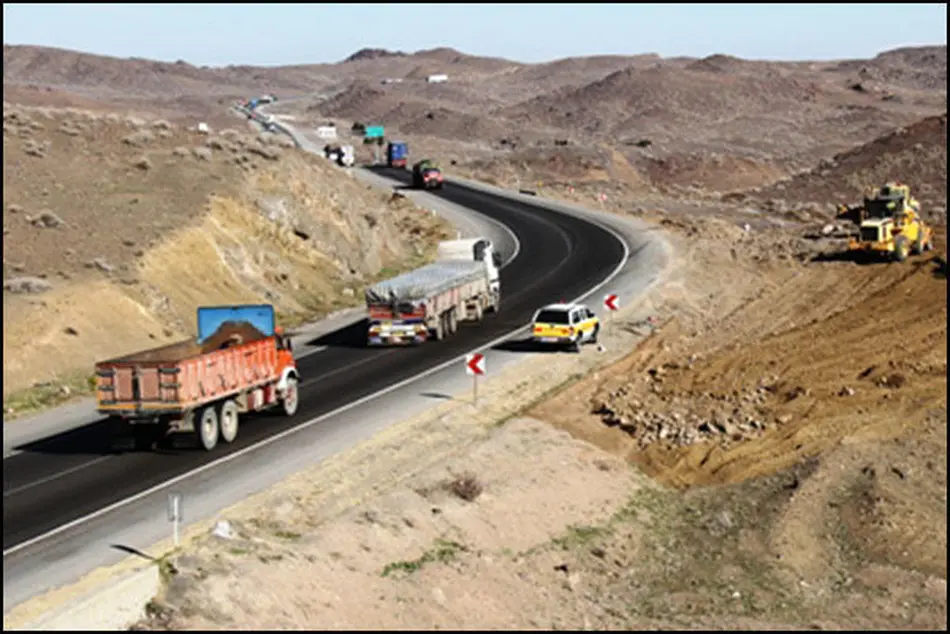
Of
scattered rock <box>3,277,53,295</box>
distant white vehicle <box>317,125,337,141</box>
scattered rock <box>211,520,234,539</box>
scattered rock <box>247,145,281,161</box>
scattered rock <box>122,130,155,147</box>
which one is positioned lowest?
distant white vehicle <box>317,125,337,141</box>

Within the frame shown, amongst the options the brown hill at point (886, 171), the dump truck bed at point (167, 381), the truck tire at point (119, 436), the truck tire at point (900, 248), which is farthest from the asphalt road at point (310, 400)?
the brown hill at point (886, 171)

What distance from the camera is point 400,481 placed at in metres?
30.5

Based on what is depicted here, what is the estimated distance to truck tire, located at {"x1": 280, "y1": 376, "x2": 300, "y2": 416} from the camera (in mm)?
36375

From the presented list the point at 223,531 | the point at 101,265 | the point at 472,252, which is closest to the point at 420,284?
the point at 472,252

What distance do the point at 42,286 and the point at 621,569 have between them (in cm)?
2704

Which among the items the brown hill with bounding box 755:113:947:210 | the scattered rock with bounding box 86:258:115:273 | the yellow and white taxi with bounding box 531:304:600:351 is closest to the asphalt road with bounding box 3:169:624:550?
the yellow and white taxi with bounding box 531:304:600:351

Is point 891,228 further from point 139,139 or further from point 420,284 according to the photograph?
A: point 139,139

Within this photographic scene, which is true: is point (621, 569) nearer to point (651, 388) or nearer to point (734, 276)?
point (651, 388)

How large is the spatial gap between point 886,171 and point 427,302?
7422 centimetres

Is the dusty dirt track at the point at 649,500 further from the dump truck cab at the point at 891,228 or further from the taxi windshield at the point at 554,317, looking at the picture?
the dump truck cab at the point at 891,228

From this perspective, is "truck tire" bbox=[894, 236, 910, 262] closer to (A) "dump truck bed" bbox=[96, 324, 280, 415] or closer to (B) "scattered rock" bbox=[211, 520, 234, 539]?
(A) "dump truck bed" bbox=[96, 324, 280, 415]

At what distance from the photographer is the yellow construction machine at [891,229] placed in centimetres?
6355

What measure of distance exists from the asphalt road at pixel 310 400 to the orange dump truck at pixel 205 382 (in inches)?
26.9

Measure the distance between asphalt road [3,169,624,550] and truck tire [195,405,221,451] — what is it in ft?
1.03
